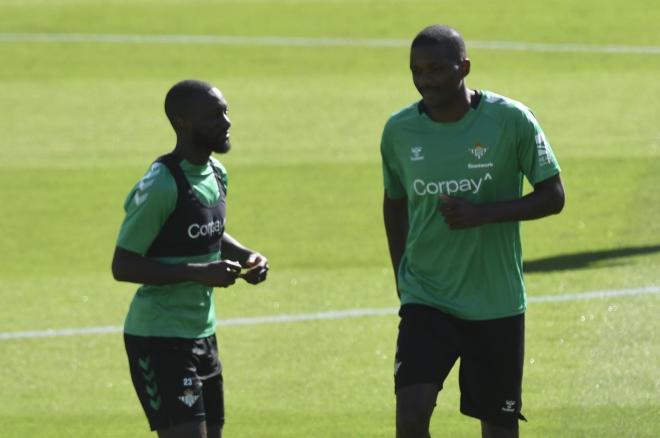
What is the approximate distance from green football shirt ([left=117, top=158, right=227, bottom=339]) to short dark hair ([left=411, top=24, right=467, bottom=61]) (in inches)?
41.6

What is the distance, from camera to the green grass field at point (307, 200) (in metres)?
9.39

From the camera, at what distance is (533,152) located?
6941mm

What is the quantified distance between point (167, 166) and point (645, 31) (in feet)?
52.2

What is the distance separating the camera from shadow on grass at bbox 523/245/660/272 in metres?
12.2

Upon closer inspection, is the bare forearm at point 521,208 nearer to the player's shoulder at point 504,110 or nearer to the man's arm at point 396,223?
the player's shoulder at point 504,110

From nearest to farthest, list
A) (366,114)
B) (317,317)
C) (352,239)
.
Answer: (317,317) < (352,239) < (366,114)

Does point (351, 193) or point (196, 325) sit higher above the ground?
point (196, 325)

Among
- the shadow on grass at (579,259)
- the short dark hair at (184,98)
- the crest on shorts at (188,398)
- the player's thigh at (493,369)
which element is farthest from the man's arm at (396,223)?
the shadow on grass at (579,259)

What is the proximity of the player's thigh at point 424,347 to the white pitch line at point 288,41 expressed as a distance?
1423 cm

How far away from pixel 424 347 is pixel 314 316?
429 centimetres

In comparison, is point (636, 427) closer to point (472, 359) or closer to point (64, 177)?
point (472, 359)

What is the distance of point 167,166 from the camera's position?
22.3 ft

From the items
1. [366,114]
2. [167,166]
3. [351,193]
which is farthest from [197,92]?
[366,114]

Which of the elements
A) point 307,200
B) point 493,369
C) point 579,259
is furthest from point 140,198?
point 307,200
